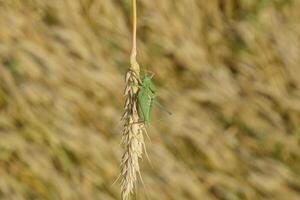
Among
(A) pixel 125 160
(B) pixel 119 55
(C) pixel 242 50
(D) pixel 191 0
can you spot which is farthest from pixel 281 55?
(A) pixel 125 160

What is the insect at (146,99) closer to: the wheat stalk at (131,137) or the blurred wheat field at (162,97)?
the wheat stalk at (131,137)

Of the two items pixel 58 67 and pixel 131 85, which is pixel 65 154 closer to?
pixel 58 67

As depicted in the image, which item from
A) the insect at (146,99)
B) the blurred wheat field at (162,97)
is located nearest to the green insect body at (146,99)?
the insect at (146,99)

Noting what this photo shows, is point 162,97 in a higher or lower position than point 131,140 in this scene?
higher

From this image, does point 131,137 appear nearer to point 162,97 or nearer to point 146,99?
point 146,99

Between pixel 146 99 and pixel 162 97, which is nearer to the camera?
pixel 146 99

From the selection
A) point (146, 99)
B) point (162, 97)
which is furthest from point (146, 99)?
point (162, 97)

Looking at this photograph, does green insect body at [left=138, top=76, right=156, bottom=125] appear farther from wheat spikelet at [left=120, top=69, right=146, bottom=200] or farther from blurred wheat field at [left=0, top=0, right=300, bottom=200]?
blurred wheat field at [left=0, top=0, right=300, bottom=200]

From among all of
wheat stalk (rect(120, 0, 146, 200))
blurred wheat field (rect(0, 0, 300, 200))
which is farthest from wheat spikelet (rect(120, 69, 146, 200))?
blurred wheat field (rect(0, 0, 300, 200))
